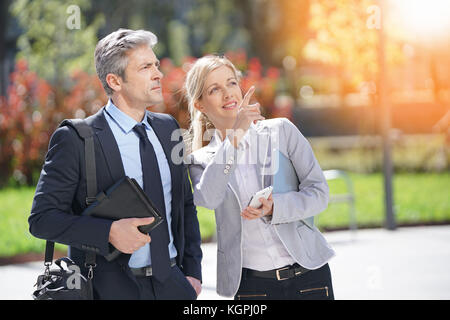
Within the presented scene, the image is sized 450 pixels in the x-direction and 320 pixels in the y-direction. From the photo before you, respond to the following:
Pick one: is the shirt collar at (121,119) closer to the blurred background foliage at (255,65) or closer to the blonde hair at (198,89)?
the blonde hair at (198,89)

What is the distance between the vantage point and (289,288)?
10.4ft

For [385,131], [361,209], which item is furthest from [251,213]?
[361,209]

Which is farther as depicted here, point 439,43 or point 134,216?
point 439,43

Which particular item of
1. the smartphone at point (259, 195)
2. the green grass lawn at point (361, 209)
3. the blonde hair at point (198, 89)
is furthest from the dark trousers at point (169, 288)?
the green grass lawn at point (361, 209)

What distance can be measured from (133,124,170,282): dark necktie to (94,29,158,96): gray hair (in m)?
0.26

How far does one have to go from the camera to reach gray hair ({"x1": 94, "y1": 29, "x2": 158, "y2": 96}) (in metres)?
2.91

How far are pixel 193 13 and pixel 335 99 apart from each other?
23.2 ft

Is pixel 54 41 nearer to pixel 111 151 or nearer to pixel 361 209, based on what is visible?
pixel 361 209

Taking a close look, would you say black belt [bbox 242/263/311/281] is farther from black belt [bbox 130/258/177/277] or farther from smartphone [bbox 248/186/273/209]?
black belt [bbox 130/258/177/277]

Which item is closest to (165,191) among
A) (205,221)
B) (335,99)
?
(205,221)

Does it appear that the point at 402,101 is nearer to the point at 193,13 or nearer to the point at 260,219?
the point at 193,13

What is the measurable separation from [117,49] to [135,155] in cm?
45

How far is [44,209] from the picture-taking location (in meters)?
2.70
